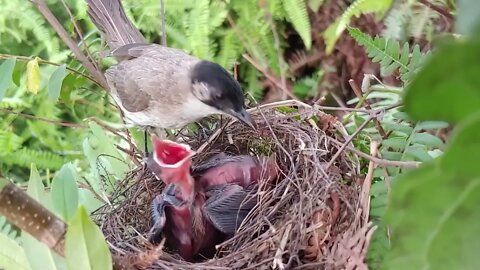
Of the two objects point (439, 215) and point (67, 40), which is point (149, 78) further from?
point (439, 215)

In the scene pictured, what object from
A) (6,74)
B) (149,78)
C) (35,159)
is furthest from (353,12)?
(35,159)

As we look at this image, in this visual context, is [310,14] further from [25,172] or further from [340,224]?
[340,224]

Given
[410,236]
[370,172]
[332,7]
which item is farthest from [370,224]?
[332,7]

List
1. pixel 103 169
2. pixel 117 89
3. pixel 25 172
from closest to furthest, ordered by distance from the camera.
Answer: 1. pixel 103 169
2. pixel 117 89
3. pixel 25 172

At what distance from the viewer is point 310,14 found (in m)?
2.04

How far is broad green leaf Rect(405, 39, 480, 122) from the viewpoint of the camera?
0.19 metres

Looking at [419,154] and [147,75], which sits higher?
[419,154]

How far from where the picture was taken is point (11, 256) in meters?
0.79

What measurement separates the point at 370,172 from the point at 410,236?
0.52m

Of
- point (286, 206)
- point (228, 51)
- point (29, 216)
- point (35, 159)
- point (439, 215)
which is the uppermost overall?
point (439, 215)

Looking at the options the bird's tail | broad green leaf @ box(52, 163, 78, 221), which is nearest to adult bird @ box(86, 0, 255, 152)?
the bird's tail

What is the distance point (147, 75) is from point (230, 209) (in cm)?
45

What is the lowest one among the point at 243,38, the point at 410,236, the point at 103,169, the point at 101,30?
the point at 243,38

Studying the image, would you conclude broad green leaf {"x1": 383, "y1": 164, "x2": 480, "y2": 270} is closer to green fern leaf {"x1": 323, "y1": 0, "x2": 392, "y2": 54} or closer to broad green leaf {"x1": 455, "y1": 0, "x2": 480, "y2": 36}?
broad green leaf {"x1": 455, "y1": 0, "x2": 480, "y2": 36}
